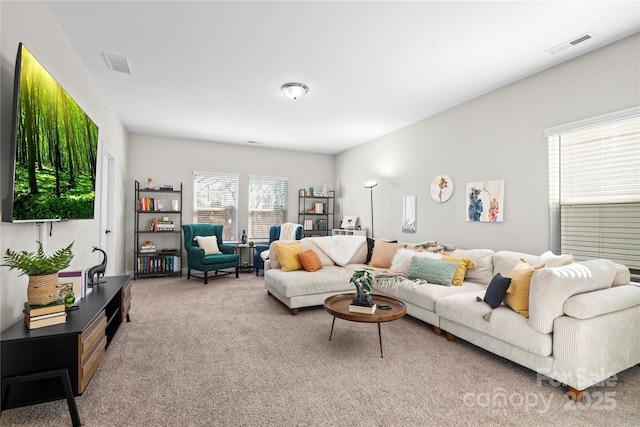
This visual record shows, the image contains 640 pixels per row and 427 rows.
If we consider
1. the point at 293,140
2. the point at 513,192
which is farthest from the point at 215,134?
the point at 513,192

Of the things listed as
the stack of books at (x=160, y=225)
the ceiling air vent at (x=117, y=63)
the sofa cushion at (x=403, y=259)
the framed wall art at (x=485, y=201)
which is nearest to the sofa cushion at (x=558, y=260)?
the framed wall art at (x=485, y=201)

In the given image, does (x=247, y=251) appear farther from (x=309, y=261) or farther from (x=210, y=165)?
(x=309, y=261)

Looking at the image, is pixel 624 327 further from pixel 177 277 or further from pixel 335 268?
pixel 177 277

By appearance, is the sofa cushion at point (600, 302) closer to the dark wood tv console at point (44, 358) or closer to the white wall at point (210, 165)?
the dark wood tv console at point (44, 358)

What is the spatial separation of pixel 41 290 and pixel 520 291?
11.1 ft

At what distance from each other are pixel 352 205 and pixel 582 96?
14.7ft

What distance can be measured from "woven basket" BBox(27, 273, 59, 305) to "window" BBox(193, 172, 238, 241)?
475 centimetres

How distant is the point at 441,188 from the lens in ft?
15.6

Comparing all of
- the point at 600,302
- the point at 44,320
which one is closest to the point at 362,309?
the point at 600,302

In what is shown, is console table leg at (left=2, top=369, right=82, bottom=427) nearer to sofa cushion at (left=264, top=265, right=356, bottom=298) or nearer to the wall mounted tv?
the wall mounted tv

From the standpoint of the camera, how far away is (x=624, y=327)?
2.32 metres

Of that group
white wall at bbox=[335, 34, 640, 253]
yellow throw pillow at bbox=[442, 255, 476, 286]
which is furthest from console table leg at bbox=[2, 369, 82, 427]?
white wall at bbox=[335, 34, 640, 253]

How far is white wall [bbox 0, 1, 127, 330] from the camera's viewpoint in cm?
192

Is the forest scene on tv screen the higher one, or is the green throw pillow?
the forest scene on tv screen
